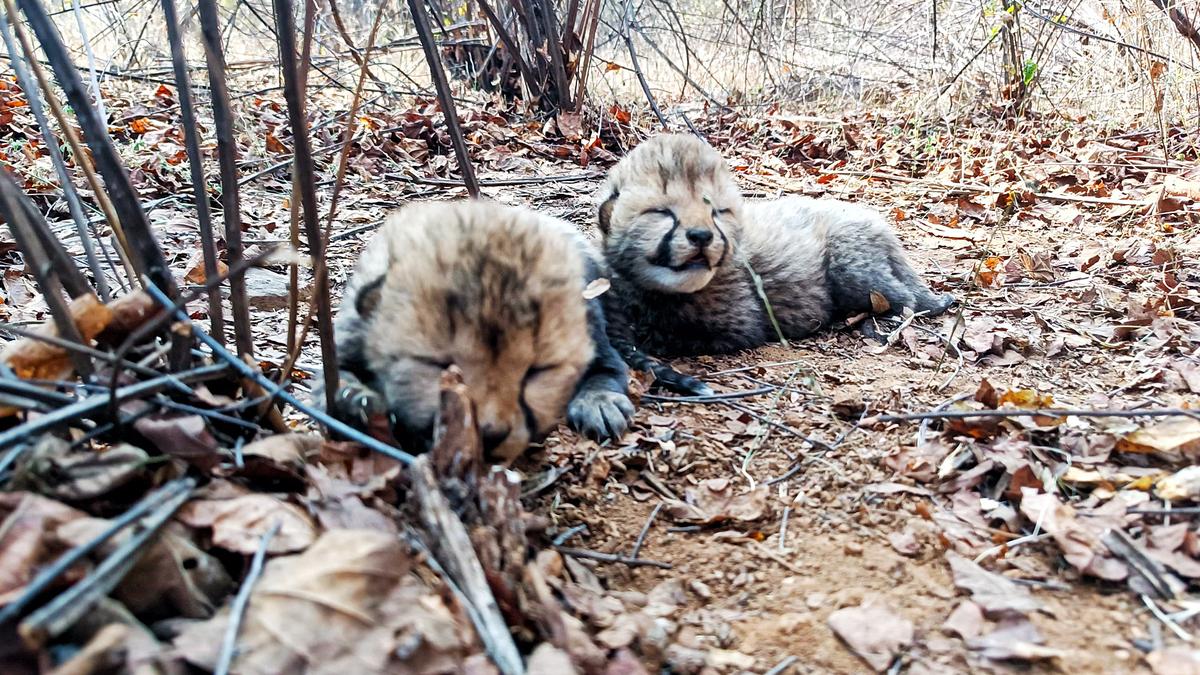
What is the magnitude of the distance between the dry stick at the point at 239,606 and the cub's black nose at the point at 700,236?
9.39 ft

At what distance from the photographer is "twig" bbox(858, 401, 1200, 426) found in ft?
9.49

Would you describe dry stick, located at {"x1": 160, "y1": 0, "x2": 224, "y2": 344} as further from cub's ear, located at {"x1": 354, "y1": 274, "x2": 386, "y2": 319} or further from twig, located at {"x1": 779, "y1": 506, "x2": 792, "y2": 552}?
twig, located at {"x1": 779, "y1": 506, "x2": 792, "y2": 552}

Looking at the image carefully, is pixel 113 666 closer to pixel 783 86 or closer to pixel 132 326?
pixel 132 326

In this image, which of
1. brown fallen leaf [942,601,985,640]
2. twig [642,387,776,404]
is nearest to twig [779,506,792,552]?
brown fallen leaf [942,601,985,640]

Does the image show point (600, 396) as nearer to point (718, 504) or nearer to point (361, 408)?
point (718, 504)

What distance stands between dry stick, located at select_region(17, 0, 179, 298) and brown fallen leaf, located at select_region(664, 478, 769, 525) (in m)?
1.68

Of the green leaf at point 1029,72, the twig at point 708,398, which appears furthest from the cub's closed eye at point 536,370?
the green leaf at point 1029,72

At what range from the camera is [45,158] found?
5.95 metres

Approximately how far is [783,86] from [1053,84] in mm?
3340

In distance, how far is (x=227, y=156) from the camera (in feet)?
8.14

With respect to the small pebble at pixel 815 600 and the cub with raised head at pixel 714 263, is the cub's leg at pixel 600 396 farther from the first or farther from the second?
the small pebble at pixel 815 600

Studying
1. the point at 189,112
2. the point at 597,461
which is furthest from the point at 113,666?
the point at 597,461

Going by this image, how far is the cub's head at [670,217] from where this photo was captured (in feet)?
14.6

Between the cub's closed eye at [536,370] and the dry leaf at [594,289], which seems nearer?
the cub's closed eye at [536,370]
